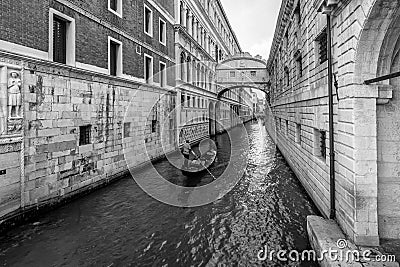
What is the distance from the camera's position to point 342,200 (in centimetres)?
473

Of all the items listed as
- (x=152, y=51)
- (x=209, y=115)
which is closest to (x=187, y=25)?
(x=152, y=51)

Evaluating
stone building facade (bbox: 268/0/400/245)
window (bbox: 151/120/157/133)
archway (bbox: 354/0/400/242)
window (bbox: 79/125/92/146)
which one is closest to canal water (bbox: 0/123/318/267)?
stone building facade (bbox: 268/0/400/245)

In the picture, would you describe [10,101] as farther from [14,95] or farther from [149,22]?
[149,22]

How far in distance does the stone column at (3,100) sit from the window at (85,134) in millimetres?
2610

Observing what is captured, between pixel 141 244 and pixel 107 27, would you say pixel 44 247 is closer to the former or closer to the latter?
pixel 141 244

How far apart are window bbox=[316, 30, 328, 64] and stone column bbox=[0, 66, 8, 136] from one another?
730 cm

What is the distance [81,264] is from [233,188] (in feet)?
18.5

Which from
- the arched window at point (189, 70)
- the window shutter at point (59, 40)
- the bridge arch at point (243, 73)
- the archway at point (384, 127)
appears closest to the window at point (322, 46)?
the archway at point (384, 127)

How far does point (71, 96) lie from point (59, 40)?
1653 mm

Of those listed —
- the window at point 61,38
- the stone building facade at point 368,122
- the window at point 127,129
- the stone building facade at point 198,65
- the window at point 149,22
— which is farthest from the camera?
the stone building facade at point 198,65

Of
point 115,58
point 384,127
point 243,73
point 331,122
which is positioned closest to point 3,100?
point 115,58

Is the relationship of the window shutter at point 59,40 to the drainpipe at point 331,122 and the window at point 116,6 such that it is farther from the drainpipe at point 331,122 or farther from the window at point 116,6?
the drainpipe at point 331,122

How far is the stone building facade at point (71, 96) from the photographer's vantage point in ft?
19.4

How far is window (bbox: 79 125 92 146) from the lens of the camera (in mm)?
8320
